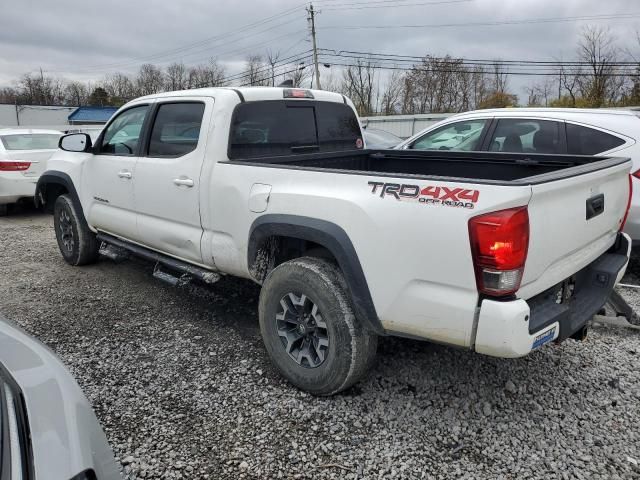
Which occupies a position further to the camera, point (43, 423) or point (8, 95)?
point (8, 95)

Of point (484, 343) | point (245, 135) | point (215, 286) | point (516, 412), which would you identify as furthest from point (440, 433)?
point (215, 286)

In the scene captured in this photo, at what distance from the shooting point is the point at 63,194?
18.7 feet

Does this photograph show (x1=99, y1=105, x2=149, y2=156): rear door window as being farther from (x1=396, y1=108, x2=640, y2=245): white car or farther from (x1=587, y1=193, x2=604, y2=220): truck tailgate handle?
(x1=587, y1=193, x2=604, y2=220): truck tailgate handle

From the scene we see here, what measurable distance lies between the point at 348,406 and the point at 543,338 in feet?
3.94

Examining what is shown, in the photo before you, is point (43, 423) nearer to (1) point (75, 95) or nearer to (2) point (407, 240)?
(2) point (407, 240)

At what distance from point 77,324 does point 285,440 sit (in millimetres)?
2431

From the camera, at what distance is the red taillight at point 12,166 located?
860 cm

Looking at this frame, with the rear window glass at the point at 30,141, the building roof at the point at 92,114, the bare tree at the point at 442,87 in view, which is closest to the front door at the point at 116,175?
the rear window glass at the point at 30,141

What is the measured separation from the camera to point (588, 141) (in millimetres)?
4895

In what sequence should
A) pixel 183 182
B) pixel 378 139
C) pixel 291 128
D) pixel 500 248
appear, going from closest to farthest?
pixel 500 248, pixel 183 182, pixel 291 128, pixel 378 139

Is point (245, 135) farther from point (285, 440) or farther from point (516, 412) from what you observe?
point (516, 412)

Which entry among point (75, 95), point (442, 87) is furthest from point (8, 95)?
point (442, 87)

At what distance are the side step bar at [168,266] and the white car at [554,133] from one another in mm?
3362

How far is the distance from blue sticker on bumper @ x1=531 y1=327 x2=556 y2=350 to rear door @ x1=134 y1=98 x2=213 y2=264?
241 cm
